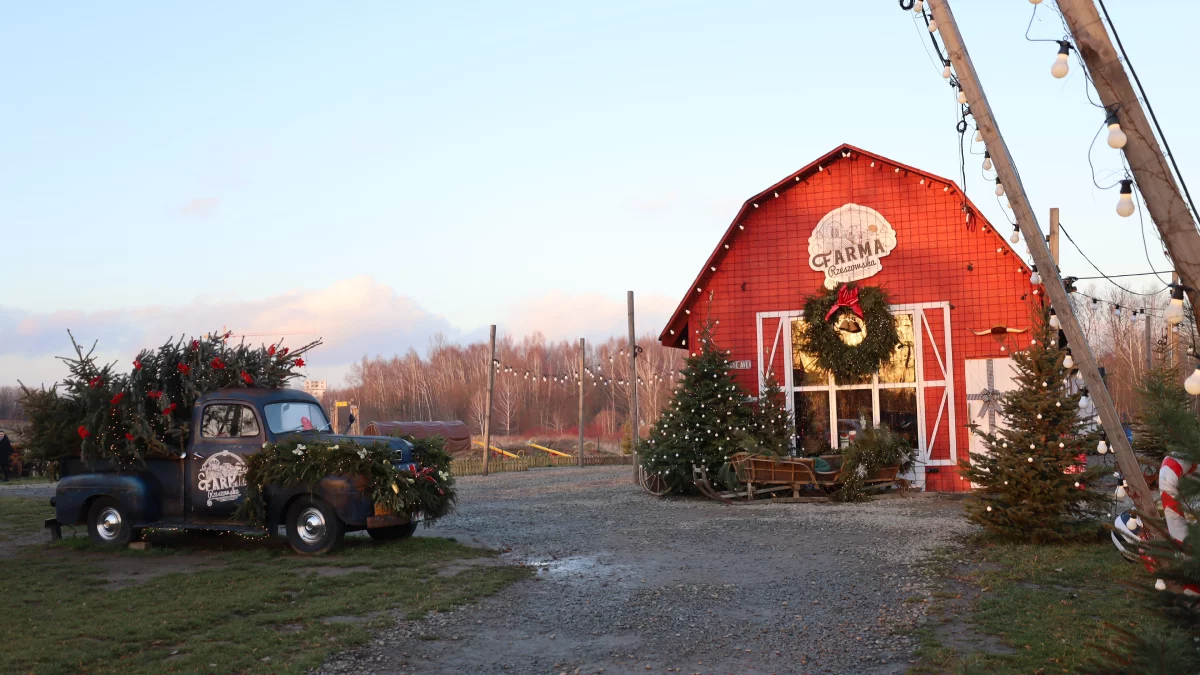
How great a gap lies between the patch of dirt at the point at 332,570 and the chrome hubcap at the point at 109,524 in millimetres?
3480

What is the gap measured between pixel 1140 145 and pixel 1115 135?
138mm

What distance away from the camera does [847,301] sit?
1909 cm

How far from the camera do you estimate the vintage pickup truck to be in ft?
39.8

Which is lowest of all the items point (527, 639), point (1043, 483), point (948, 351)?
point (527, 639)

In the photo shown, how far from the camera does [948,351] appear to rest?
18.7m

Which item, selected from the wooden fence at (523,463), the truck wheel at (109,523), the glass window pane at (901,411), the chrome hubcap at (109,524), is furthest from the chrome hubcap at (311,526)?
the wooden fence at (523,463)

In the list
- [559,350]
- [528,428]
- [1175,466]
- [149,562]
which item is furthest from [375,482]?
[559,350]

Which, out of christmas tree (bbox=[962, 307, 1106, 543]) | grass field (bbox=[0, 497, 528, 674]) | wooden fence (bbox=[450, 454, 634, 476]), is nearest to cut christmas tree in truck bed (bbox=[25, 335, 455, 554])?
grass field (bbox=[0, 497, 528, 674])

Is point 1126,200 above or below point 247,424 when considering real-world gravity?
above

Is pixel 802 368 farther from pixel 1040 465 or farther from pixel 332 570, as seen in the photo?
pixel 332 570

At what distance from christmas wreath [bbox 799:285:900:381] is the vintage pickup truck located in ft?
30.8

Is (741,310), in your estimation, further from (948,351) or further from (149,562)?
(149,562)

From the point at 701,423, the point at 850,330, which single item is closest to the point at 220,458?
the point at 701,423

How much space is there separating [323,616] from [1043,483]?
27.4 ft
